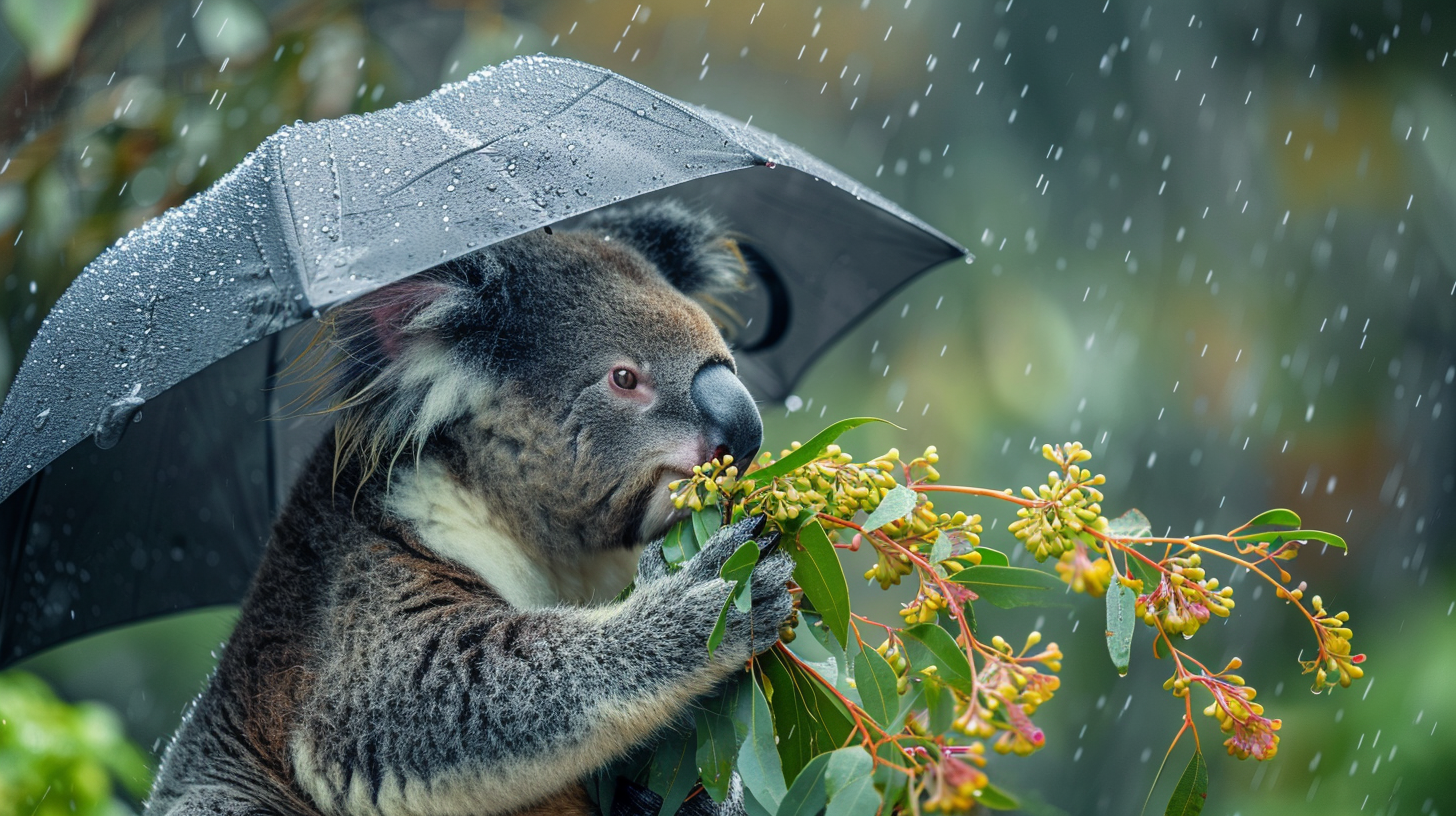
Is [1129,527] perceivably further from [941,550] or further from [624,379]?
[624,379]

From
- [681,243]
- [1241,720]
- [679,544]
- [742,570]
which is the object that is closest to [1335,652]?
[1241,720]

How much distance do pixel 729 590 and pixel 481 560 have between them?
454 millimetres

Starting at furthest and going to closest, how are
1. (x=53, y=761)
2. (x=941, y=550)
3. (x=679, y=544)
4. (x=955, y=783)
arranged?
(x=53, y=761)
(x=679, y=544)
(x=941, y=550)
(x=955, y=783)

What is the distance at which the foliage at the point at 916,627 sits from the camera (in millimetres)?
1119

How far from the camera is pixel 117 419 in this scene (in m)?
1.09

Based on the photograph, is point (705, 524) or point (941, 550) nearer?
point (941, 550)

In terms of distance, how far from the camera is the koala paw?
126 centimetres

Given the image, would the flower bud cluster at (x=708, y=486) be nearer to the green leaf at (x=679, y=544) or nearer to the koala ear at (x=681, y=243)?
the green leaf at (x=679, y=544)

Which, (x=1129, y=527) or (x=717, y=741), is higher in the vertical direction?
(x=1129, y=527)

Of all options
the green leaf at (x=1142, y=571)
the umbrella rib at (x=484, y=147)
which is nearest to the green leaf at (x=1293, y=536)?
the green leaf at (x=1142, y=571)

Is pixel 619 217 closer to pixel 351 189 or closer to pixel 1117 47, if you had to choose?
pixel 351 189

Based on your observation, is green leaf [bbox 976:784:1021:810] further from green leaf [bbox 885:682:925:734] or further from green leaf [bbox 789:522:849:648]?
green leaf [bbox 789:522:849:648]

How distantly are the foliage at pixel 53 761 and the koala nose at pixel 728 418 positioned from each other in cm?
153

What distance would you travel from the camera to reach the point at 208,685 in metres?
1.83
